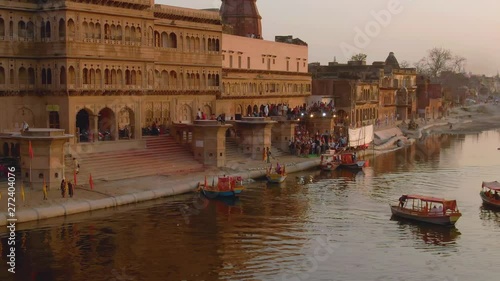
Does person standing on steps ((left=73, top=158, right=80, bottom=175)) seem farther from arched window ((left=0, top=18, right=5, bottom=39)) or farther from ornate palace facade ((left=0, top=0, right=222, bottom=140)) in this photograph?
arched window ((left=0, top=18, right=5, bottom=39))

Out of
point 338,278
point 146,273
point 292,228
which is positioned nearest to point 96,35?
point 292,228

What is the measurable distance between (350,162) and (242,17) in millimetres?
26435

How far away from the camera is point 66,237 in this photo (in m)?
30.2

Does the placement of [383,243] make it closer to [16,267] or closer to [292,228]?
[292,228]

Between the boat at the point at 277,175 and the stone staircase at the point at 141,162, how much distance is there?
4.38m

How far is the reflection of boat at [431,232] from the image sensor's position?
3173 centimetres

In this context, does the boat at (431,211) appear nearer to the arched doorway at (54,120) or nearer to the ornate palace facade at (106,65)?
the ornate palace facade at (106,65)

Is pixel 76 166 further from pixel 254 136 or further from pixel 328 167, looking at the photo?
pixel 328 167

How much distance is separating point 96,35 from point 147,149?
787 cm

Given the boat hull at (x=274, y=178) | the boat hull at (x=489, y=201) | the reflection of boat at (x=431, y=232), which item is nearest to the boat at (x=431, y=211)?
the reflection of boat at (x=431, y=232)

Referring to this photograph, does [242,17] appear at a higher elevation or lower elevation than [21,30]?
higher

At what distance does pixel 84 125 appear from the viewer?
47.2 m

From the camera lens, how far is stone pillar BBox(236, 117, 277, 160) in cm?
5309

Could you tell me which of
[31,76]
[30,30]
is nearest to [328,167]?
[31,76]
